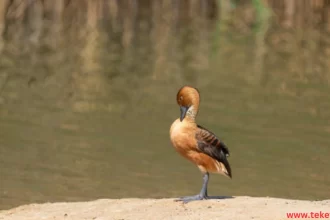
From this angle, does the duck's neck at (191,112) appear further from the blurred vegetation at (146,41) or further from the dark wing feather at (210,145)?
the blurred vegetation at (146,41)

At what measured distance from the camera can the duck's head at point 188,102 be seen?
7504 millimetres

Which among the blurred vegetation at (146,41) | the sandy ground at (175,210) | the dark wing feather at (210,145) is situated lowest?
the blurred vegetation at (146,41)

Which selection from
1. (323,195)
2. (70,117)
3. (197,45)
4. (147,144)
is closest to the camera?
(323,195)

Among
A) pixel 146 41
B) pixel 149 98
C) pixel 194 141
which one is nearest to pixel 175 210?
pixel 194 141

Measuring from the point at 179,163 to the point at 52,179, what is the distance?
5.03 ft

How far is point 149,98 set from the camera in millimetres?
15203

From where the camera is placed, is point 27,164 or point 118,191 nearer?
point 118,191

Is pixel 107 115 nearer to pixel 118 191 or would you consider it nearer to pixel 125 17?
pixel 118 191

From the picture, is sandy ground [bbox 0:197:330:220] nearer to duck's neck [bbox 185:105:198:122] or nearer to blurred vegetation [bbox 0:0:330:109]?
duck's neck [bbox 185:105:198:122]

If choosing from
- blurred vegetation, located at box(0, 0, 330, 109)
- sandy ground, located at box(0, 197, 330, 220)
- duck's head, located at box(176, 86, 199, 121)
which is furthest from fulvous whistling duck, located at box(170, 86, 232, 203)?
blurred vegetation, located at box(0, 0, 330, 109)

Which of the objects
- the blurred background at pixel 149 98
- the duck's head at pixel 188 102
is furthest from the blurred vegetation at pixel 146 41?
the duck's head at pixel 188 102

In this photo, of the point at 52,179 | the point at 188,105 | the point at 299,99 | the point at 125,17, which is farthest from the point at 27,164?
the point at 125,17

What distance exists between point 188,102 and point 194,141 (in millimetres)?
306

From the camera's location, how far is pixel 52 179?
10844mm
